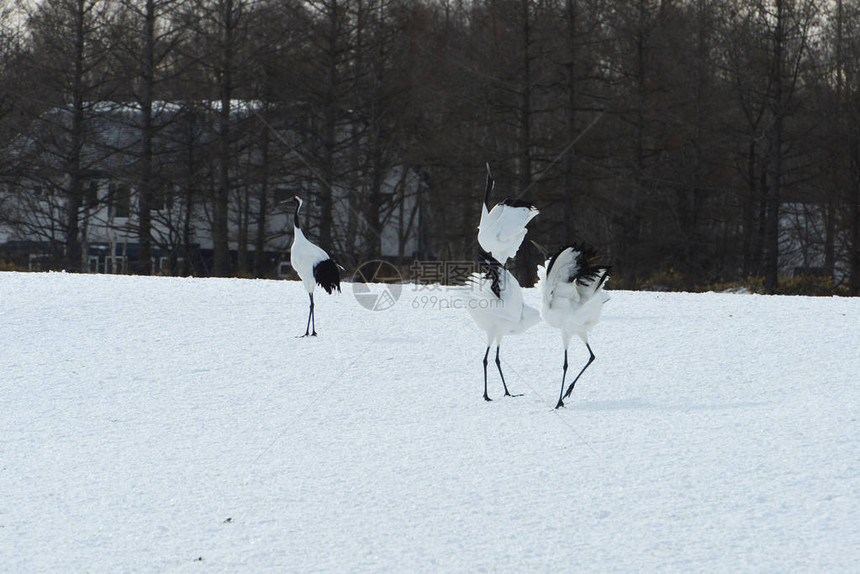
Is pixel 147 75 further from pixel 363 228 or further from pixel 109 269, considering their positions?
pixel 109 269

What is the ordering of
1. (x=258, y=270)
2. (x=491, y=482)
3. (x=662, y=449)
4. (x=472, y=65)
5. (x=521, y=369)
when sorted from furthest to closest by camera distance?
(x=258, y=270) → (x=472, y=65) → (x=521, y=369) → (x=662, y=449) → (x=491, y=482)

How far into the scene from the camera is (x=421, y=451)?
236 inches

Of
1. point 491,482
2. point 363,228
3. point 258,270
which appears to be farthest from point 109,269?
point 491,482

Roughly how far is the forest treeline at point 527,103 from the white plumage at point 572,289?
17.9m

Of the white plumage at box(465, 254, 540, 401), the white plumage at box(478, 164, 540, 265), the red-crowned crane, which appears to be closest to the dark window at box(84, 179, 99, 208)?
the red-crowned crane

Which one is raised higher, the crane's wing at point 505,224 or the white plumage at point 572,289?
the crane's wing at point 505,224

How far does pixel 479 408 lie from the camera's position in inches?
288

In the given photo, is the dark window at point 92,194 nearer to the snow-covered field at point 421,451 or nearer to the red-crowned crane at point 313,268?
the snow-covered field at point 421,451

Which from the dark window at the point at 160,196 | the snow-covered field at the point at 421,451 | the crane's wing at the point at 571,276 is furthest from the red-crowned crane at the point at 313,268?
the dark window at the point at 160,196

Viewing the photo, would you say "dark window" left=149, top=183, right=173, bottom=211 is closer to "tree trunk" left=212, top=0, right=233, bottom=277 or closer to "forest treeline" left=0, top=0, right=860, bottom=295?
"forest treeline" left=0, top=0, right=860, bottom=295

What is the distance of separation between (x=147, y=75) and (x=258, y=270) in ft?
25.0

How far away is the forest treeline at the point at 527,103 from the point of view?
26.1 meters

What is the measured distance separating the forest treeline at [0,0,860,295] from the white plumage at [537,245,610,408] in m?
17.9

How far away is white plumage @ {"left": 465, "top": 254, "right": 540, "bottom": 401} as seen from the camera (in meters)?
7.36
